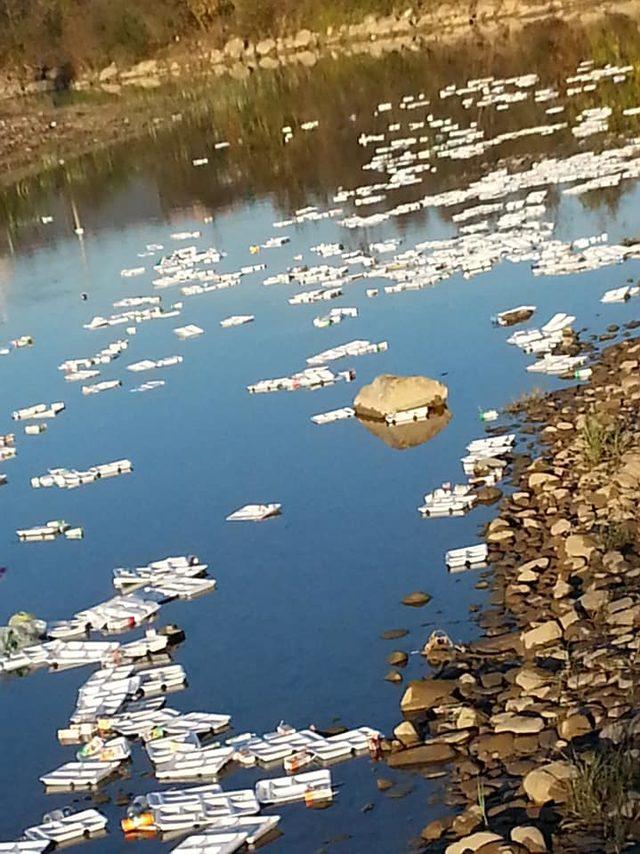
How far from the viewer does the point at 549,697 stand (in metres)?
7.68

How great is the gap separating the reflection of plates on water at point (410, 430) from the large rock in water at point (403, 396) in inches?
4.5

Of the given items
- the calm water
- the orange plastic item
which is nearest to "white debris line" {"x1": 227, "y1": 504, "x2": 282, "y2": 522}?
the calm water

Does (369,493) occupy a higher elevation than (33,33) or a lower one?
lower

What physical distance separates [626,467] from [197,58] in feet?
184

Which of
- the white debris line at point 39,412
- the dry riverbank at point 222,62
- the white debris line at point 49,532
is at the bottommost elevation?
the white debris line at point 49,532

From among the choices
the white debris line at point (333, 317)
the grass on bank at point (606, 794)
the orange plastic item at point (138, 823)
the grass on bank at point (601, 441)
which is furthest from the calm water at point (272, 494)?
the grass on bank at point (601, 441)

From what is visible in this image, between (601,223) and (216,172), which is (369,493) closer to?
(601,223)

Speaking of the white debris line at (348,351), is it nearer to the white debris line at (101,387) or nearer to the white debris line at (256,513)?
the white debris line at (101,387)

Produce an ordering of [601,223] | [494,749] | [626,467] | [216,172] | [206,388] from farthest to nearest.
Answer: [216,172], [601,223], [206,388], [626,467], [494,749]

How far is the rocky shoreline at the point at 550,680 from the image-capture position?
21.5ft

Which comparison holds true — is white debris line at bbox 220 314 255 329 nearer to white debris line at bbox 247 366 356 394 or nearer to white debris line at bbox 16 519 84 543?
white debris line at bbox 247 366 356 394

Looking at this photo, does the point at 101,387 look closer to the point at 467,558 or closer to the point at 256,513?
the point at 256,513

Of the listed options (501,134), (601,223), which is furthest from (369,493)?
(501,134)

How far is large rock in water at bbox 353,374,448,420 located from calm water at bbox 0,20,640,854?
13.1 inches
